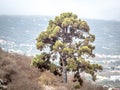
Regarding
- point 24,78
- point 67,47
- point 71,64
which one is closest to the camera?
point 24,78

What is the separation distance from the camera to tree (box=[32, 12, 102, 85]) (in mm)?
27578

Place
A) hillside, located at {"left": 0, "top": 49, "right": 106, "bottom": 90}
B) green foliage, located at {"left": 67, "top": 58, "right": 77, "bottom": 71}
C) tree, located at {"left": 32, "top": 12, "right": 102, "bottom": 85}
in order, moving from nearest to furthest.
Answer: hillside, located at {"left": 0, "top": 49, "right": 106, "bottom": 90} < green foliage, located at {"left": 67, "top": 58, "right": 77, "bottom": 71} < tree, located at {"left": 32, "top": 12, "right": 102, "bottom": 85}

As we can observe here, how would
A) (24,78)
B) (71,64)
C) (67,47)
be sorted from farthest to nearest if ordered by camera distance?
1. (67,47)
2. (71,64)
3. (24,78)

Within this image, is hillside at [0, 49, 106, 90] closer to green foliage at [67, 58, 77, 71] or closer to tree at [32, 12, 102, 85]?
tree at [32, 12, 102, 85]

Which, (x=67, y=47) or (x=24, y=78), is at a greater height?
(x=67, y=47)

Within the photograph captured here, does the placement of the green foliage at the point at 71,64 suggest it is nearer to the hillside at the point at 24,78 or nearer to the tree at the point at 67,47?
the tree at the point at 67,47

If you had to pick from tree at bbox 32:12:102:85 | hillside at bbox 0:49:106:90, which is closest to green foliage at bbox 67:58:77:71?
tree at bbox 32:12:102:85

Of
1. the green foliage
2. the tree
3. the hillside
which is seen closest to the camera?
the hillside

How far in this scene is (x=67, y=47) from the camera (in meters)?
27.9

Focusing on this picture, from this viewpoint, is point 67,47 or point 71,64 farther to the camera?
point 67,47

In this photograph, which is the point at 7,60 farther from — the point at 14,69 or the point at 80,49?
the point at 80,49

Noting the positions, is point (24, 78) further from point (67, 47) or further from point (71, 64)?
point (67, 47)

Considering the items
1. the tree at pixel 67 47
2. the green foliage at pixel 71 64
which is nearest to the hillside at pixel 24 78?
the tree at pixel 67 47

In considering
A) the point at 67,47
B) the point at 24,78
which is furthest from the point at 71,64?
the point at 24,78
